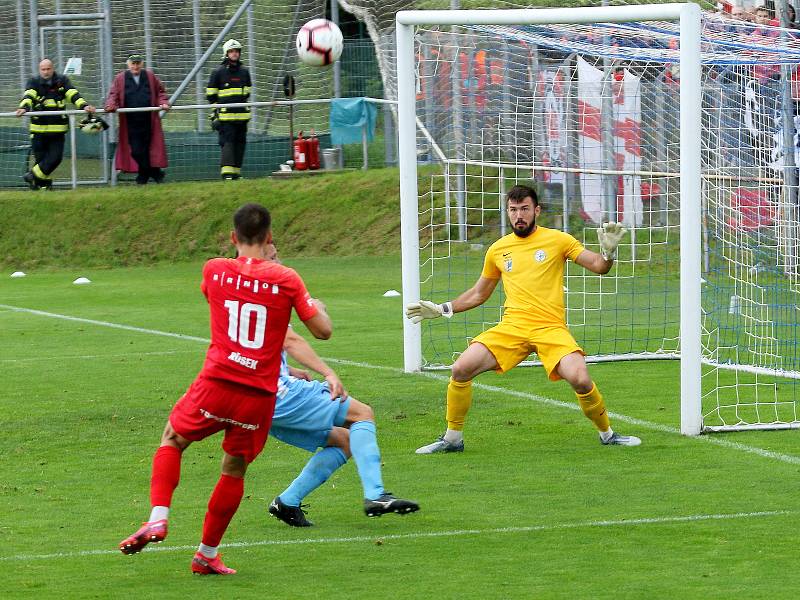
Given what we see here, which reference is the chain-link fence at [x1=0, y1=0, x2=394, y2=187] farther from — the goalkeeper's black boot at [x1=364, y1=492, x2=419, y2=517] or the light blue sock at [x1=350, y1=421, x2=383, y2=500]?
the goalkeeper's black boot at [x1=364, y1=492, x2=419, y2=517]

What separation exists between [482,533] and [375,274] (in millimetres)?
14554

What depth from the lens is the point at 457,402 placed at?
30.2 feet

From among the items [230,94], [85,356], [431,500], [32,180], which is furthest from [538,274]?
[32,180]

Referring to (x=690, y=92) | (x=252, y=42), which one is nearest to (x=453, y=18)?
(x=690, y=92)

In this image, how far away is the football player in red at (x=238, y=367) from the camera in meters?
6.40

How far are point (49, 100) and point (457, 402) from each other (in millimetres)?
17901

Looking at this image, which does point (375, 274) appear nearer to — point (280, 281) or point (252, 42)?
point (252, 42)

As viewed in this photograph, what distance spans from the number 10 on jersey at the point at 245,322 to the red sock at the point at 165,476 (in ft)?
1.99

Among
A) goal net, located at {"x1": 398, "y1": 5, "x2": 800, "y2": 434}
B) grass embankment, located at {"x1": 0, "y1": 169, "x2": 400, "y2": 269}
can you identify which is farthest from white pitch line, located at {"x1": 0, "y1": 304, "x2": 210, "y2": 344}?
grass embankment, located at {"x1": 0, "y1": 169, "x2": 400, "y2": 269}

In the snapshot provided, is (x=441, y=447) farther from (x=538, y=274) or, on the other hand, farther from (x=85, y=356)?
(x=85, y=356)

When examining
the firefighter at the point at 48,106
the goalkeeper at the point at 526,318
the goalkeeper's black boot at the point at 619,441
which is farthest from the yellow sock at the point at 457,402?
the firefighter at the point at 48,106

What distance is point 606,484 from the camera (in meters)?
8.21

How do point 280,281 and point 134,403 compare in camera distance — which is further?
point 134,403

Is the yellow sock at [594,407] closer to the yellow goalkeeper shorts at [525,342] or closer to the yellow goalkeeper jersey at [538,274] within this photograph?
the yellow goalkeeper shorts at [525,342]
